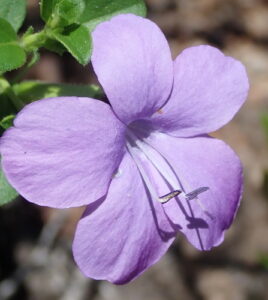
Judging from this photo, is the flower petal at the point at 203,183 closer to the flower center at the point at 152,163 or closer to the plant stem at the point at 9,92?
the flower center at the point at 152,163

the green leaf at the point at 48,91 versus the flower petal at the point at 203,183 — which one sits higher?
the green leaf at the point at 48,91

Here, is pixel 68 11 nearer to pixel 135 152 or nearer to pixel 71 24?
pixel 71 24

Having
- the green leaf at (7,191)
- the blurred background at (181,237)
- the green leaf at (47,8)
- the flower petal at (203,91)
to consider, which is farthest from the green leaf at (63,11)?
the blurred background at (181,237)

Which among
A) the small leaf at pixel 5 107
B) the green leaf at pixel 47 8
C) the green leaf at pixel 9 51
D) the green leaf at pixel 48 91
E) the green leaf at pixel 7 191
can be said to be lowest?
the green leaf at pixel 7 191

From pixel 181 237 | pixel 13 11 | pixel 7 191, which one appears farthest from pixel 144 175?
pixel 181 237

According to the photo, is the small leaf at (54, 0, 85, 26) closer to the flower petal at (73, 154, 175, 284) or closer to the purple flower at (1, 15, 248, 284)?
the purple flower at (1, 15, 248, 284)

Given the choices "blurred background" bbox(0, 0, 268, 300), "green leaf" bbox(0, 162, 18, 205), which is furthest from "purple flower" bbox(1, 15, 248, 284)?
"blurred background" bbox(0, 0, 268, 300)

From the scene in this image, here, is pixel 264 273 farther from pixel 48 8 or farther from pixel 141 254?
pixel 48 8
